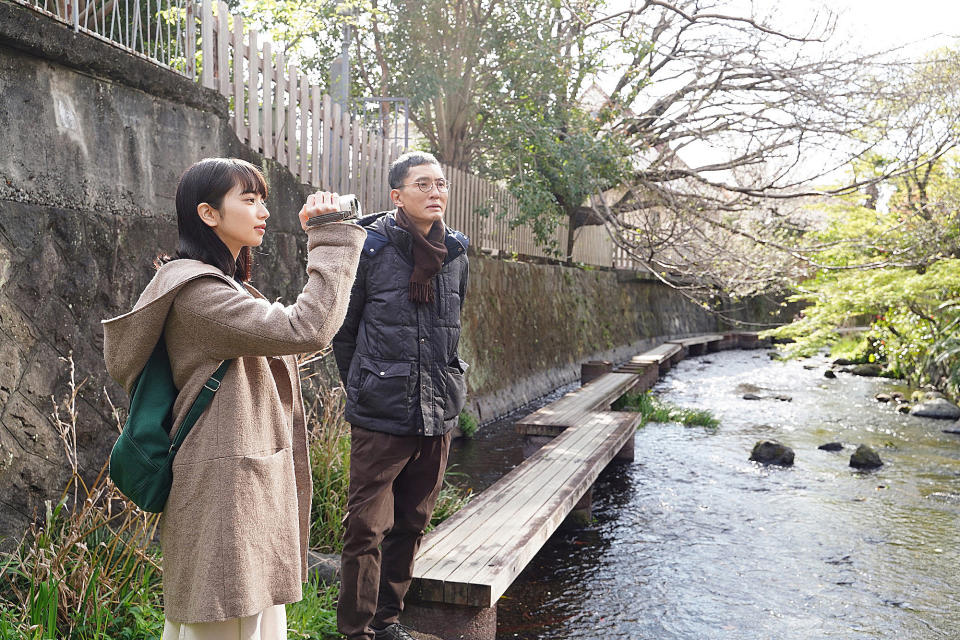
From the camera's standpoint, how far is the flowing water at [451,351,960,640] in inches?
165

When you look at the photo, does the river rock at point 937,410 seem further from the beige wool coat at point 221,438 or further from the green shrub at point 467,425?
the beige wool coat at point 221,438

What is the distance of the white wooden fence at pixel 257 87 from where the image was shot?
4750 millimetres

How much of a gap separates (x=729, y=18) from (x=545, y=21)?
8.79 ft

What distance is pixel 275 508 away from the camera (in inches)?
75.3

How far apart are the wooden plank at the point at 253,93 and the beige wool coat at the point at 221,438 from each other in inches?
164

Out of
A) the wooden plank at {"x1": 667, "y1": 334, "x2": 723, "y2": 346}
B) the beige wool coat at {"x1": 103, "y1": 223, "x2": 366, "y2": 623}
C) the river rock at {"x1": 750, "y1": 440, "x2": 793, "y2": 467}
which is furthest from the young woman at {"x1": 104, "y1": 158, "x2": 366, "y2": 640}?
the wooden plank at {"x1": 667, "y1": 334, "x2": 723, "y2": 346}

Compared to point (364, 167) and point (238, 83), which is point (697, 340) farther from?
point (238, 83)

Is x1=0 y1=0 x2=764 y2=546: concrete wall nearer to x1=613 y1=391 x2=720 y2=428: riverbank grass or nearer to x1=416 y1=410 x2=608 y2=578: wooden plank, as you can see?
x1=416 y1=410 x2=608 y2=578: wooden plank

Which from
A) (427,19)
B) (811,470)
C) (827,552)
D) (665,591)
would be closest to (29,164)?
(665,591)

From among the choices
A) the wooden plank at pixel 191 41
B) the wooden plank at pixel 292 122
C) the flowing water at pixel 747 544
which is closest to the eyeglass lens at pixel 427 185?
the flowing water at pixel 747 544

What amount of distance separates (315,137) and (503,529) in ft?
13.2

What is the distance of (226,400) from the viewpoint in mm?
1858

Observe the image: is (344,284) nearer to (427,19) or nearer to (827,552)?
(827,552)

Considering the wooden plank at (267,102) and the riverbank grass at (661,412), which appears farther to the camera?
the riverbank grass at (661,412)
